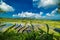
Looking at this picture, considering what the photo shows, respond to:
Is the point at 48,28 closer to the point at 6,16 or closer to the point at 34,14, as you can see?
the point at 34,14

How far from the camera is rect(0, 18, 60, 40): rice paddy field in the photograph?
388cm

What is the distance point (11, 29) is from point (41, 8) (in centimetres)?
85

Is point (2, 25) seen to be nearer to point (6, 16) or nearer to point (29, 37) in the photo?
point (6, 16)

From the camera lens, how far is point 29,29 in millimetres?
3932

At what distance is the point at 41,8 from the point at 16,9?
0.58 meters

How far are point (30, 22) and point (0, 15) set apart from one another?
0.72 metres

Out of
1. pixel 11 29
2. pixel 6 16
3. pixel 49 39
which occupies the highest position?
pixel 6 16

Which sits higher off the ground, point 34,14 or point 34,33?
point 34,14

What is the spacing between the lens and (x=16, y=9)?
13.1 ft

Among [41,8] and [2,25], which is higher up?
[41,8]

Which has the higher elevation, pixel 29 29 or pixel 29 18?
pixel 29 18

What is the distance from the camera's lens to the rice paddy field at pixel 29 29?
388 centimetres

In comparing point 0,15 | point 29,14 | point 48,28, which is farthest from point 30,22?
point 0,15

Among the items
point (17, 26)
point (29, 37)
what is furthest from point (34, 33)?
point (17, 26)
